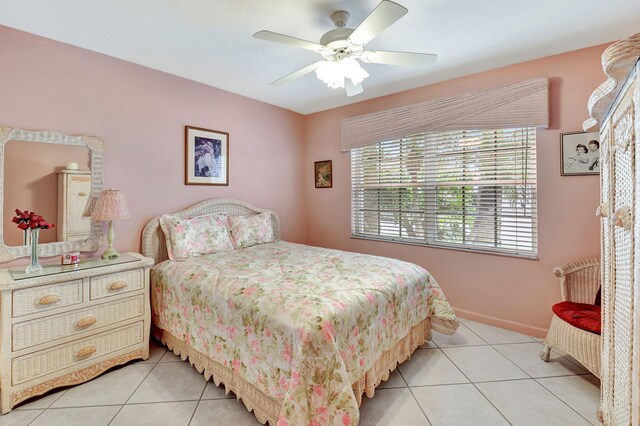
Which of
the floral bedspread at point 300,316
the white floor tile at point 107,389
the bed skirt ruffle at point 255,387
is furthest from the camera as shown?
the white floor tile at point 107,389

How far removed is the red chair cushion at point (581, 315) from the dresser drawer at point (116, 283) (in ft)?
10.4

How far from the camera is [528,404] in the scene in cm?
178

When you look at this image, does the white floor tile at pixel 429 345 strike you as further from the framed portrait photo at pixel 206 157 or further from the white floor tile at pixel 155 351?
the framed portrait photo at pixel 206 157

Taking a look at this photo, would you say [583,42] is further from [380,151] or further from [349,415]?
[349,415]

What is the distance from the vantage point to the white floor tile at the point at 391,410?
5.45ft

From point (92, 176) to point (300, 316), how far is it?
221cm

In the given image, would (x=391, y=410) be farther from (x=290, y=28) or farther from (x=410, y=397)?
(x=290, y=28)

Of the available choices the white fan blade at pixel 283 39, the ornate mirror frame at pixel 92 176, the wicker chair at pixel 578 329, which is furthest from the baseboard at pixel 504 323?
the ornate mirror frame at pixel 92 176

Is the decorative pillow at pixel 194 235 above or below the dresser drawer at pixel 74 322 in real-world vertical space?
above

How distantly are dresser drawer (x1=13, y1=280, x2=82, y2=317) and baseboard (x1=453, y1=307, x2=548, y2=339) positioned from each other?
3.34 meters

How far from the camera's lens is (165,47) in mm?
2381

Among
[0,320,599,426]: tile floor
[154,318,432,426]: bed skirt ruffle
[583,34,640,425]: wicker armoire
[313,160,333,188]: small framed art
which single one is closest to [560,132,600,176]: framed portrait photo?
[583,34,640,425]: wicker armoire

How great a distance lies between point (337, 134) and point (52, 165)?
297 centimetres

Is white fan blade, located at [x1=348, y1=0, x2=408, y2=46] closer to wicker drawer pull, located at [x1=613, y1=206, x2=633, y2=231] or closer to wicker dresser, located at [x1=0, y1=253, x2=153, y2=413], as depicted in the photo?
wicker drawer pull, located at [x1=613, y1=206, x2=633, y2=231]
